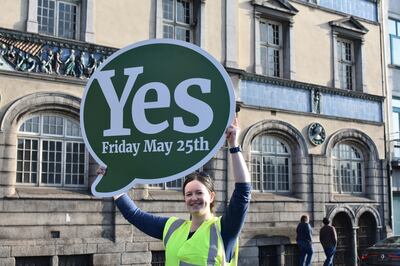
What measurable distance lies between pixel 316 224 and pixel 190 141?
1524 cm

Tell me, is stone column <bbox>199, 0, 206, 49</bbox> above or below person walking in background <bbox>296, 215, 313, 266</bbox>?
above

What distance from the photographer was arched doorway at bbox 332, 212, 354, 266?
63.9ft

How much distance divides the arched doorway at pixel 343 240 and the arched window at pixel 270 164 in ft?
8.17

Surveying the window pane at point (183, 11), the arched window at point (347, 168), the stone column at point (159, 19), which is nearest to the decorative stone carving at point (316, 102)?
the arched window at point (347, 168)

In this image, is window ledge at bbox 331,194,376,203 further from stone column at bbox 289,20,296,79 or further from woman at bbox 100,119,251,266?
woman at bbox 100,119,251,266

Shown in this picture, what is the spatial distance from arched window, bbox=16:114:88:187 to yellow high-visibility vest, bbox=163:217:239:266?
10.4 metres

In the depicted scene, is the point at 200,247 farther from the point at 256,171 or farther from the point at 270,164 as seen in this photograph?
the point at 270,164

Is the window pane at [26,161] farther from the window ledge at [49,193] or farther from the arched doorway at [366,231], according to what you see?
the arched doorway at [366,231]

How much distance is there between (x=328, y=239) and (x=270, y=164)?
2956 millimetres

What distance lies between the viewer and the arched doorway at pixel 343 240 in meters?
19.5

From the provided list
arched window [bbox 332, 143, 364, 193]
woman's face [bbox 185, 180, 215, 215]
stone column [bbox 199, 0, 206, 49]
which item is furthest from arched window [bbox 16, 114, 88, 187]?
woman's face [bbox 185, 180, 215, 215]

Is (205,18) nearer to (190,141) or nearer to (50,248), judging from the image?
(50,248)

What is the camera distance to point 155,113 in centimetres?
434

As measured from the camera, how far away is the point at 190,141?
4.15m
